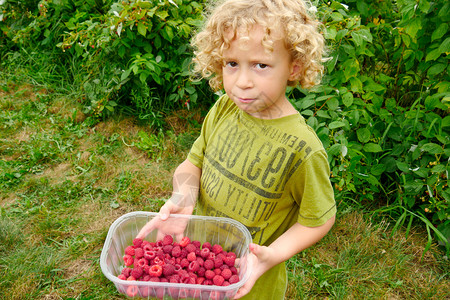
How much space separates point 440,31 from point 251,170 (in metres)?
1.44

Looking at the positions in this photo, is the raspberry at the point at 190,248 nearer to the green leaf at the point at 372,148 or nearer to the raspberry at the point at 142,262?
the raspberry at the point at 142,262

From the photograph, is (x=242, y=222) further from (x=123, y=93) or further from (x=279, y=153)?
(x=123, y=93)

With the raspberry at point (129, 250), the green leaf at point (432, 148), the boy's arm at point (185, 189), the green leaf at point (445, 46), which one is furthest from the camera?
the green leaf at point (432, 148)

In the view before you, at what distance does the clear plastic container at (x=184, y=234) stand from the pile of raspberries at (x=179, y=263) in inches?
1.4

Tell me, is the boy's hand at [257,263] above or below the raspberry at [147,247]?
above

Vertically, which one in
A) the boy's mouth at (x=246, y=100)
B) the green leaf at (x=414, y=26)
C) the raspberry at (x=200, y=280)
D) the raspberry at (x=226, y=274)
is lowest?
the raspberry at (x=200, y=280)

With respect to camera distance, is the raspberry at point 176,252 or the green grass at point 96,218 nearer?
the raspberry at point 176,252

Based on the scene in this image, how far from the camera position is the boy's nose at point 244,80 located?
1.05m

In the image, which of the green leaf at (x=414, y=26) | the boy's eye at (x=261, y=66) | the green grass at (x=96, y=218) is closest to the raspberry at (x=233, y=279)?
the boy's eye at (x=261, y=66)

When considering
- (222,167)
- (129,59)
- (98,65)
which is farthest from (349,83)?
(98,65)

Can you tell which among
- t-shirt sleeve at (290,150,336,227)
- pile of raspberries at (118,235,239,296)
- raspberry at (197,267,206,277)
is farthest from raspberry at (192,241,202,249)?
t-shirt sleeve at (290,150,336,227)

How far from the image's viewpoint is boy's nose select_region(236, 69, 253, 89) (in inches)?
41.2

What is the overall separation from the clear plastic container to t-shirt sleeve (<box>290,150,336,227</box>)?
8.0 inches

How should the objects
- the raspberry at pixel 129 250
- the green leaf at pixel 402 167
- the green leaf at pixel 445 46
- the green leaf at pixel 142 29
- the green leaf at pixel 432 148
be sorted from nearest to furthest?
1. the raspberry at pixel 129 250
2. the green leaf at pixel 445 46
3. the green leaf at pixel 432 148
4. the green leaf at pixel 402 167
5. the green leaf at pixel 142 29
